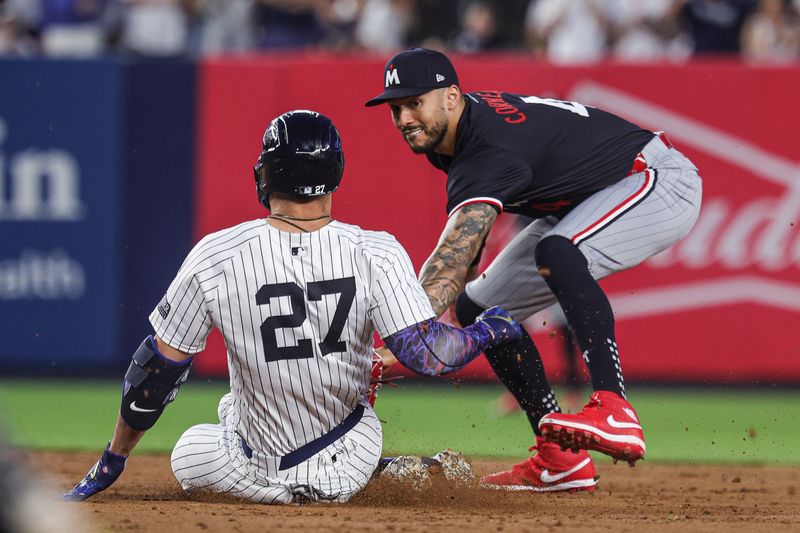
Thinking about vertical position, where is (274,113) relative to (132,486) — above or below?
A: above

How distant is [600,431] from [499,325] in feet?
1.99

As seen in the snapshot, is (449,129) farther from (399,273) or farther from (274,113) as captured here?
(274,113)

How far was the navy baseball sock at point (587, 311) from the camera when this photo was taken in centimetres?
529

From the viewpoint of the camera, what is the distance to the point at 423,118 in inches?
219

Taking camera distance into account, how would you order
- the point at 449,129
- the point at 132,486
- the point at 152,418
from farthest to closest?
the point at 132,486 < the point at 449,129 < the point at 152,418

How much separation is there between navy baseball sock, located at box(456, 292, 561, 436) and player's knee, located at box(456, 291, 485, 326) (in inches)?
11.6

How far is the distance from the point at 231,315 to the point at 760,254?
255 inches

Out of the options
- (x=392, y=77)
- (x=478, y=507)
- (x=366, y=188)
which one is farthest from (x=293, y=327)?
(x=366, y=188)

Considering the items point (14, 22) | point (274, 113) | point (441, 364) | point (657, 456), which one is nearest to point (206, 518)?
point (441, 364)

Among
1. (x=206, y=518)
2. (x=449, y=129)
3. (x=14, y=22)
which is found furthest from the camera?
(x=14, y=22)

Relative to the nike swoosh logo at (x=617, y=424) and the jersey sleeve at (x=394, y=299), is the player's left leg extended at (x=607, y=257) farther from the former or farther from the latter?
the jersey sleeve at (x=394, y=299)

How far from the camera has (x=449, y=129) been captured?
5586 mm

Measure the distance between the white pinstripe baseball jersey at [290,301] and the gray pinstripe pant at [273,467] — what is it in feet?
0.92

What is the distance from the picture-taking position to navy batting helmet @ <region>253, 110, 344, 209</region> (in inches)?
189
